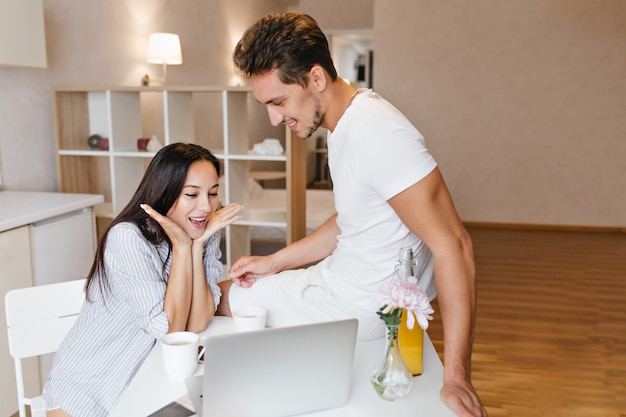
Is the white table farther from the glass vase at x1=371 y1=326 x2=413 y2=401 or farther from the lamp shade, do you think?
the lamp shade

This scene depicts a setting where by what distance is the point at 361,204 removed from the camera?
1368 millimetres

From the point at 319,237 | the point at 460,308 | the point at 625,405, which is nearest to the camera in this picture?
the point at 460,308

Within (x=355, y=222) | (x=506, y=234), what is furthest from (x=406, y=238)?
(x=506, y=234)

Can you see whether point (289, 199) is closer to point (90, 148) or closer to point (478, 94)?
point (90, 148)

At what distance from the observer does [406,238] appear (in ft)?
4.55

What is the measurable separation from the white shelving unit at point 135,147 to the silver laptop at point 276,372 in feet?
6.41

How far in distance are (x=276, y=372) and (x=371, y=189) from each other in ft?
1.68

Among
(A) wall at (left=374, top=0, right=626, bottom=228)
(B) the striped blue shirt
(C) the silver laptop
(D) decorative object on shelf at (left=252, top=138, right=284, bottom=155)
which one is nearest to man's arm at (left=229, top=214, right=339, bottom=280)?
(B) the striped blue shirt

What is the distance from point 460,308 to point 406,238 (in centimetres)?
24

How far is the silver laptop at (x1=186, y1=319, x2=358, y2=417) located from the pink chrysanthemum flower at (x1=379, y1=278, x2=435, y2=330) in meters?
0.07

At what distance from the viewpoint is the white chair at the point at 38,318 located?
1573 millimetres

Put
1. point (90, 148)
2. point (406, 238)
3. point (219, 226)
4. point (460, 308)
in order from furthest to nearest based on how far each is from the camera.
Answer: point (90, 148)
point (219, 226)
point (406, 238)
point (460, 308)

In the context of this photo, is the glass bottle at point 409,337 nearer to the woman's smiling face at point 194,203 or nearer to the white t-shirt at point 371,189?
the white t-shirt at point 371,189

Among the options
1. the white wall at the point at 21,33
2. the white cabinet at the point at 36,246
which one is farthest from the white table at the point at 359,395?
the white wall at the point at 21,33
